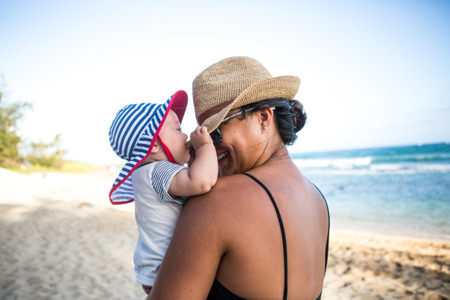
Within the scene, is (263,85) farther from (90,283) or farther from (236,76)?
(90,283)

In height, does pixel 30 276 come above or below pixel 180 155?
below

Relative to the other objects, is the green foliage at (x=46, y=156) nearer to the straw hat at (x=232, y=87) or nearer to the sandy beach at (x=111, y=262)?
the sandy beach at (x=111, y=262)

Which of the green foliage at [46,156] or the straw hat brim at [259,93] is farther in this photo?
the green foliage at [46,156]

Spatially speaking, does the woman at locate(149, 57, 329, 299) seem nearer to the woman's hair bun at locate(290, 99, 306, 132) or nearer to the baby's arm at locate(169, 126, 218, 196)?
the baby's arm at locate(169, 126, 218, 196)

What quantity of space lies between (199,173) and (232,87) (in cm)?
54

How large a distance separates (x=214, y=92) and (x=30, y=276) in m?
5.72

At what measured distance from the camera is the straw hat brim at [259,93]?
137 centimetres

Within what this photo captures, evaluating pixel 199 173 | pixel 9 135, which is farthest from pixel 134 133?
pixel 9 135

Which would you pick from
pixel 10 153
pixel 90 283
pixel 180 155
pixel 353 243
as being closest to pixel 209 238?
pixel 180 155

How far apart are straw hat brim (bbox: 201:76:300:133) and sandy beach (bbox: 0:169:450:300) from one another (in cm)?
457

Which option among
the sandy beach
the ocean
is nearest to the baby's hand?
the sandy beach

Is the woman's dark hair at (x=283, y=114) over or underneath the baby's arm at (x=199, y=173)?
over

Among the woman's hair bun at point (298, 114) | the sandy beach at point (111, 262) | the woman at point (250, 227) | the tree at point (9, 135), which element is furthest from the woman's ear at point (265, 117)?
the tree at point (9, 135)

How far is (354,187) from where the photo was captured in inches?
660
